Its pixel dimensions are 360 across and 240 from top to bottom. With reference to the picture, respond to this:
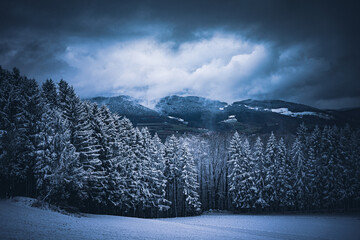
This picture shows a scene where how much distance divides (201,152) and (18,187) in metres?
35.8

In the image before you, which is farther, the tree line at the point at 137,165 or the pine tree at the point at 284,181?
the pine tree at the point at 284,181

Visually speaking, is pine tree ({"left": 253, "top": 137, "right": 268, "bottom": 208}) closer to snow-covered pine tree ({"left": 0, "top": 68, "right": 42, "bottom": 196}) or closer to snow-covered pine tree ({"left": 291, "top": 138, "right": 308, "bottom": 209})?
snow-covered pine tree ({"left": 291, "top": 138, "right": 308, "bottom": 209})

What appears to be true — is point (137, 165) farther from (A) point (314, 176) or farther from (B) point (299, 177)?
(A) point (314, 176)

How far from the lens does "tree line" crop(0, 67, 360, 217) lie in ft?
82.5

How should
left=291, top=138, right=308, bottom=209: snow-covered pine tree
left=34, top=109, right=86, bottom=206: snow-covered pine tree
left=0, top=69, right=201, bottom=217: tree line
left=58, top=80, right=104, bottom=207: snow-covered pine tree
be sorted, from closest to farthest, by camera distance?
left=34, top=109, right=86, bottom=206: snow-covered pine tree
left=0, top=69, right=201, bottom=217: tree line
left=58, top=80, right=104, bottom=207: snow-covered pine tree
left=291, top=138, right=308, bottom=209: snow-covered pine tree

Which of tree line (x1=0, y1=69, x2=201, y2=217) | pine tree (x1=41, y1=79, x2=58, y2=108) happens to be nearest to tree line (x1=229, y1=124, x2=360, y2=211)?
tree line (x1=0, y1=69, x2=201, y2=217)

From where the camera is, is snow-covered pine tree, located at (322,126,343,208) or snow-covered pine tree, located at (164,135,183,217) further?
snow-covered pine tree, located at (164,135,183,217)

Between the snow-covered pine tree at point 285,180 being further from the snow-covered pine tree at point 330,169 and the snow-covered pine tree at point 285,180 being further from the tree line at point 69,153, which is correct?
the tree line at point 69,153

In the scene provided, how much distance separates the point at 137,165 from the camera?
37844 mm

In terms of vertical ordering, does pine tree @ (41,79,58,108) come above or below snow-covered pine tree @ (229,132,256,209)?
above

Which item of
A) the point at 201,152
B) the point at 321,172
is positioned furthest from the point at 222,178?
the point at 321,172

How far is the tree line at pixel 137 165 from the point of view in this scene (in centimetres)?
2514

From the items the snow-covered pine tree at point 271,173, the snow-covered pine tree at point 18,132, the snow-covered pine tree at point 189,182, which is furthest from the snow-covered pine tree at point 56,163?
the snow-covered pine tree at point 271,173

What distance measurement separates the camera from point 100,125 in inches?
1264
